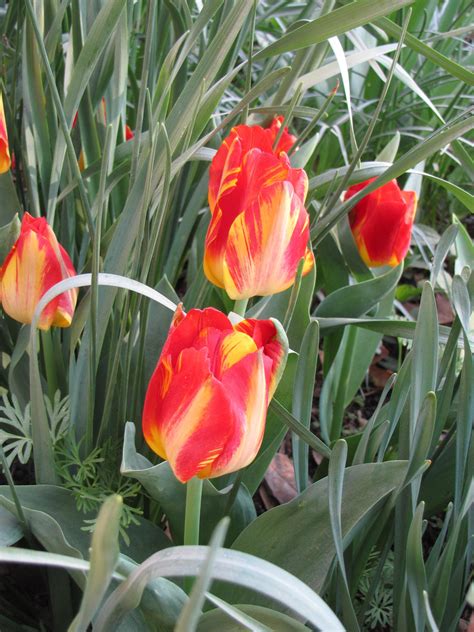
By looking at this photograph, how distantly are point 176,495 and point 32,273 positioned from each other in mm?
227

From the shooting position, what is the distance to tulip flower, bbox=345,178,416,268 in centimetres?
87

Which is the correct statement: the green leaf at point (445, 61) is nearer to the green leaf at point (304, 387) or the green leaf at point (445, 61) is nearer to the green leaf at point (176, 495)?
the green leaf at point (304, 387)

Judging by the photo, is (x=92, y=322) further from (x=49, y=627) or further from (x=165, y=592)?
(x=49, y=627)

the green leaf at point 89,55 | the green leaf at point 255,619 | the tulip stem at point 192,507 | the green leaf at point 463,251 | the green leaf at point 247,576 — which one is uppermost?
the green leaf at point 89,55

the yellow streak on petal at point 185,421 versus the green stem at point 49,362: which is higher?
the yellow streak on petal at point 185,421

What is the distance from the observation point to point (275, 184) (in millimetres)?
555

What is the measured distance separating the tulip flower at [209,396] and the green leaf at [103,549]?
0.10m

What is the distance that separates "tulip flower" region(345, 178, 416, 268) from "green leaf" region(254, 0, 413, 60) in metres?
0.23

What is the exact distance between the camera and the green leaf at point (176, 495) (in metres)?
0.56

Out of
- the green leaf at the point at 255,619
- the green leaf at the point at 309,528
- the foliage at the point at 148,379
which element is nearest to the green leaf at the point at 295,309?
the foliage at the point at 148,379

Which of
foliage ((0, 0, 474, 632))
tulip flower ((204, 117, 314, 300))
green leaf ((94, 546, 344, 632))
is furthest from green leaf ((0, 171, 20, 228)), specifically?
green leaf ((94, 546, 344, 632))

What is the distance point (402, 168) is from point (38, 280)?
0.35 m

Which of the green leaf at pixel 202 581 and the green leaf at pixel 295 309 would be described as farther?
the green leaf at pixel 295 309

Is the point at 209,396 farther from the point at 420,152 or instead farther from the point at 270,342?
the point at 420,152
